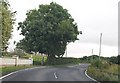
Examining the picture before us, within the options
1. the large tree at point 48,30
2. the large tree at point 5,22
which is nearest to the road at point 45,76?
the large tree at point 5,22

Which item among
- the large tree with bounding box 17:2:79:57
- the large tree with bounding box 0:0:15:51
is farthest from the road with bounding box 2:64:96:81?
the large tree with bounding box 17:2:79:57

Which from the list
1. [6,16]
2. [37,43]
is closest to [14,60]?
[6,16]

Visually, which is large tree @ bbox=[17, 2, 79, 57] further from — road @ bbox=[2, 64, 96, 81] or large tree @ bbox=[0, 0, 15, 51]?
road @ bbox=[2, 64, 96, 81]

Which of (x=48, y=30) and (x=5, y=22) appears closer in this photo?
(x=5, y=22)

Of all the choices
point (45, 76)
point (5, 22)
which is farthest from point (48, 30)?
point (45, 76)

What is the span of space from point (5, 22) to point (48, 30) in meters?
35.6

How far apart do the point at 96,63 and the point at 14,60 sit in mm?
12153

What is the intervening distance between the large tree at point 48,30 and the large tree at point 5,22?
31.7 metres

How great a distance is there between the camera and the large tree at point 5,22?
40125 mm

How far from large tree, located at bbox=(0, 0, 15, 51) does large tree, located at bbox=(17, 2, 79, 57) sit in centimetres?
3174

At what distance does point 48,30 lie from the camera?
249 ft

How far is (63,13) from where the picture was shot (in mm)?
81125

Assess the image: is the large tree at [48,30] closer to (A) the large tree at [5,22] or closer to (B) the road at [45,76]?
(A) the large tree at [5,22]

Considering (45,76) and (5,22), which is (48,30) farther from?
(45,76)
